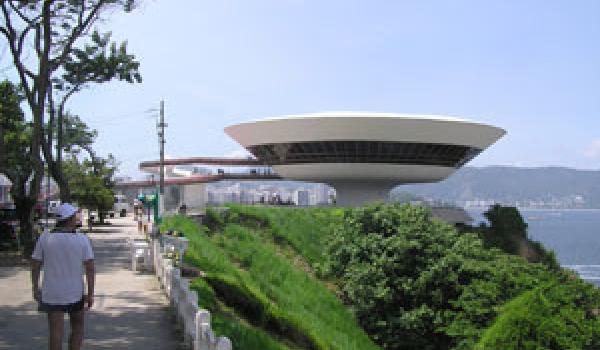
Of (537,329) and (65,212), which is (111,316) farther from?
(537,329)

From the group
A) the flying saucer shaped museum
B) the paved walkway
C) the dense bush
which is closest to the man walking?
the paved walkway

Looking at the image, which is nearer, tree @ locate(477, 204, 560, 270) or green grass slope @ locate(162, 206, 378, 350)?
green grass slope @ locate(162, 206, 378, 350)

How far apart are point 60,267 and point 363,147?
41110 millimetres

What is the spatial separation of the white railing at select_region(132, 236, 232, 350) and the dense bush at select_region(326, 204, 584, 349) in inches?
357

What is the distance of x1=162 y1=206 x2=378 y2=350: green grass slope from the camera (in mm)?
14133

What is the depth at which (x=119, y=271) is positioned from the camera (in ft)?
64.5

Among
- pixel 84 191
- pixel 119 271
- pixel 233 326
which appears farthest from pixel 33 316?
pixel 84 191

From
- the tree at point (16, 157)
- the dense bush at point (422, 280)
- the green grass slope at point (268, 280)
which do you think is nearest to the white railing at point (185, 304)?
the green grass slope at point (268, 280)

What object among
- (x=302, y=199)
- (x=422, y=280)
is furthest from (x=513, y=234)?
(x=302, y=199)

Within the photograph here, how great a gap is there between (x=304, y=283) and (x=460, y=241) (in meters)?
6.79

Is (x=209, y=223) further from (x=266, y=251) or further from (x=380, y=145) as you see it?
(x=380, y=145)

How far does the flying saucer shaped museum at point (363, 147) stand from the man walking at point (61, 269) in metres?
38.8

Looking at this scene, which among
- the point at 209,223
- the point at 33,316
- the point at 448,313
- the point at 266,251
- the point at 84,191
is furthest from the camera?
the point at 84,191

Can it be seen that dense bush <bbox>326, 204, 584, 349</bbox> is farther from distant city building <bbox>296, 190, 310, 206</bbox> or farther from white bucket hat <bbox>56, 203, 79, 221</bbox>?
distant city building <bbox>296, 190, 310, 206</bbox>
